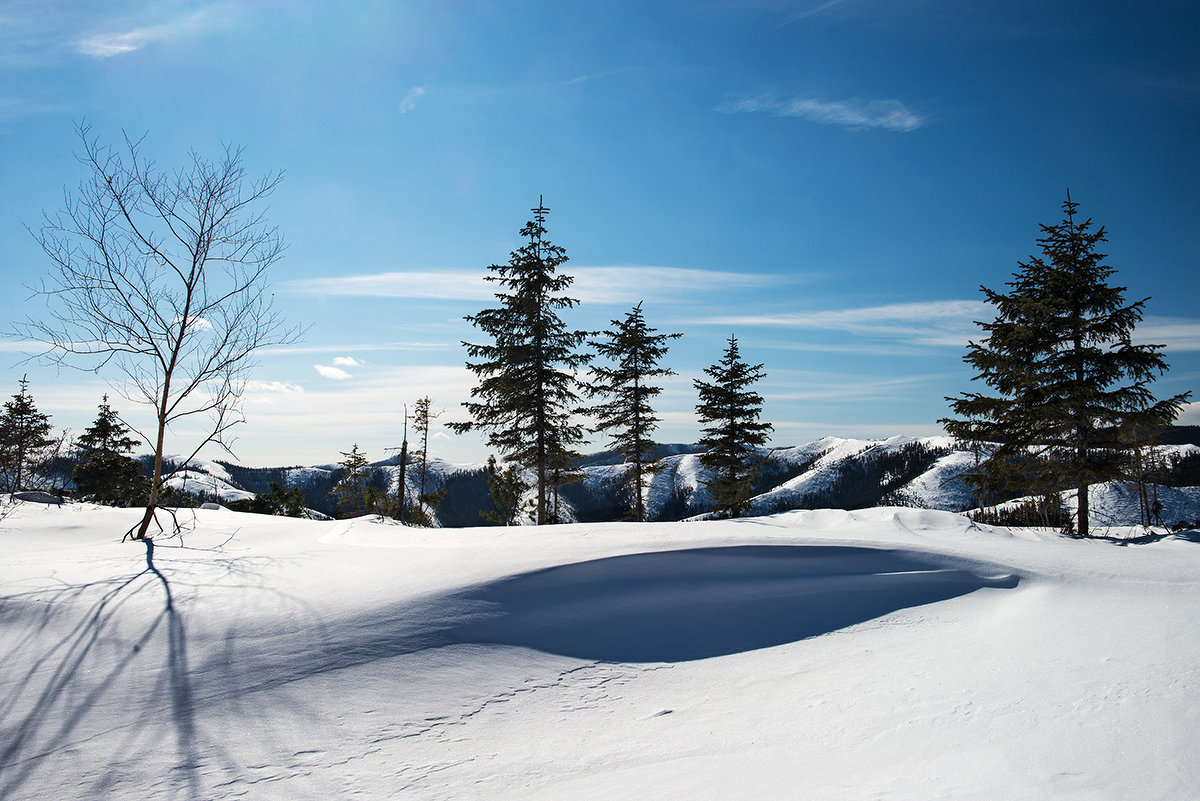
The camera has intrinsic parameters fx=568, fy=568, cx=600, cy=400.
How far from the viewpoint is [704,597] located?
19.7 ft

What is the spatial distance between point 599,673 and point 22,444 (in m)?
25.9

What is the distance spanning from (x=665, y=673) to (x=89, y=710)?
3785mm

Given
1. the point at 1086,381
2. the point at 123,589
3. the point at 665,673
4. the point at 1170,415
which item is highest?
the point at 1086,381

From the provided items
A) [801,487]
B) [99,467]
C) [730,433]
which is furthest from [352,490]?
[801,487]

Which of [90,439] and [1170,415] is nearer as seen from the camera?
[1170,415]

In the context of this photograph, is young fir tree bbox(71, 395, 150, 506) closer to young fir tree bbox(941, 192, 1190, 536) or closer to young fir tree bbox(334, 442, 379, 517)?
young fir tree bbox(334, 442, 379, 517)

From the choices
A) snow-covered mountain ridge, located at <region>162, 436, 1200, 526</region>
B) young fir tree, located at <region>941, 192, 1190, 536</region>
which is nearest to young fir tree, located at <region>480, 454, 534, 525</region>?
young fir tree, located at <region>941, 192, 1190, 536</region>

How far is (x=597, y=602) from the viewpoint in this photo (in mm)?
5695

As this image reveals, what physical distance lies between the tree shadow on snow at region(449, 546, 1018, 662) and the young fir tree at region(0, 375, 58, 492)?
19.0 m

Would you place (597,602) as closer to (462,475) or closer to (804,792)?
(804,792)

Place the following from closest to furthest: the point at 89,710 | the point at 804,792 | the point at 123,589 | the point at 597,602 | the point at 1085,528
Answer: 1. the point at 804,792
2. the point at 89,710
3. the point at 123,589
4. the point at 597,602
5. the point at 1085,528

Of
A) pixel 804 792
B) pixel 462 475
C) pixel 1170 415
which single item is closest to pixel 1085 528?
pixel 1170 415

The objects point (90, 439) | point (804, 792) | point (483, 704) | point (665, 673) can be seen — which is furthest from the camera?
point (90, 439)

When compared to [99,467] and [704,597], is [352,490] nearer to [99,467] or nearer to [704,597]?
[99,467]
